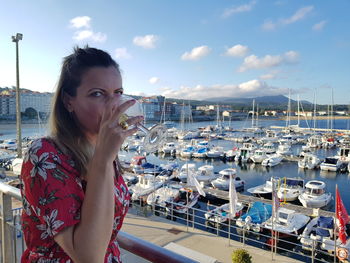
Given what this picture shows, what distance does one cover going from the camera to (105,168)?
66 cm

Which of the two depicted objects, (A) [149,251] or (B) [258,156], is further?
(B) [258,156]

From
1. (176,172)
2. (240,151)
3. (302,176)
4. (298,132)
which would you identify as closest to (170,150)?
(240,151)

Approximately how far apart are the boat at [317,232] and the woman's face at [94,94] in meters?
10.7

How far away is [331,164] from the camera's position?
924 inches

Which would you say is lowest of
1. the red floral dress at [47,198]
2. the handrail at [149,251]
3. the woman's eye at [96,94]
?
the handrail at [149,251]

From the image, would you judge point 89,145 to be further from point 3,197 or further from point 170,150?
point 170,150

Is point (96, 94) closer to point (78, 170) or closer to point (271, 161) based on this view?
point (78, 170)

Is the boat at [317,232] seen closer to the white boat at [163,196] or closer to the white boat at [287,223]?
the white boat at [287,223]

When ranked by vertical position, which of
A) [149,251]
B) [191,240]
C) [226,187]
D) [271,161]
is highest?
[149,251]

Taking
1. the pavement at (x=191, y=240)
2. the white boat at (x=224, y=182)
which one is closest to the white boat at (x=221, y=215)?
the pavement at (x=191, y=240)

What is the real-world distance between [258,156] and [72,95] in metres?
27.3

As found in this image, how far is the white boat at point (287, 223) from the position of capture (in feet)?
36.1

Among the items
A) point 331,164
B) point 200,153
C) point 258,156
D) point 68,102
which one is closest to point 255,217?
point 68,102

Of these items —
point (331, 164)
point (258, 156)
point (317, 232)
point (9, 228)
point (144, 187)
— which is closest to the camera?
point (9, 228)
